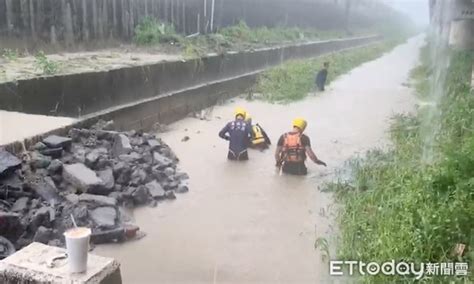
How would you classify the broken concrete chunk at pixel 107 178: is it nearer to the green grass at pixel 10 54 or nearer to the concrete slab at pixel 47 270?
the concrete slab at pixel 47 270

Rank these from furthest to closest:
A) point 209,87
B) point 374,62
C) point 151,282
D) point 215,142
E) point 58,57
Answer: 1. point 374,62
2. point 209,87
3. point 58,57
4. point 215,142
5. point 151,282

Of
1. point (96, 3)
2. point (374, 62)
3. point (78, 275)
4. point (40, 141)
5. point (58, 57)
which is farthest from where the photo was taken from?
point (374, 62)

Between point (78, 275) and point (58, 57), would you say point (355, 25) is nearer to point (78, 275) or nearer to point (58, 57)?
point (58, 57)

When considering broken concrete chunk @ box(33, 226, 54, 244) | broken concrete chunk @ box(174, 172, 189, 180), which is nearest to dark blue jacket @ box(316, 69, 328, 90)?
broken concrete chunk @ box(174, 172, 189, 180)

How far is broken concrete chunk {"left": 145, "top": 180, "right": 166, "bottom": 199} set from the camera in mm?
5965

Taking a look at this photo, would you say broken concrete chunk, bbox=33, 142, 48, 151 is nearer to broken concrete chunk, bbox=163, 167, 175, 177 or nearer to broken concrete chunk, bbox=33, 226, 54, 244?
broken concrete chunk, bbox=33, 226, 54, 244

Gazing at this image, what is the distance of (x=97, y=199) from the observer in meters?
5.25

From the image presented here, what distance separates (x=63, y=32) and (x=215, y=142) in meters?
4.72

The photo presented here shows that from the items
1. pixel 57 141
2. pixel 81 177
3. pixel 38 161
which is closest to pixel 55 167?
pixel 38 161

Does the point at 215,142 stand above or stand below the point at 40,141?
below

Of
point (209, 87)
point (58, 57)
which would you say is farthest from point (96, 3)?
point (209, 87)

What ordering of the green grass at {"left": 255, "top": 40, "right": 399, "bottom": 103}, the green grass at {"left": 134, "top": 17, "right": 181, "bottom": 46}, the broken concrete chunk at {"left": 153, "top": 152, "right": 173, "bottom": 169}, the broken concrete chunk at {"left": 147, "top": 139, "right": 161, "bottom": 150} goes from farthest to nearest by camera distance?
1. the green grass at {"left": 255, "top": 40, "right": 399, "bottom": 103}
2. the green grass at {"left": 134, "top": 17, "right": 181, "bottom": 46}
3. the broken concrete chunk at {"left": 147, "top": 139, "right": 161, "bottom": 150}
4. the broken concrete chunk at {"left": 153, "top": 152, "right": 173, "bottom": 169}

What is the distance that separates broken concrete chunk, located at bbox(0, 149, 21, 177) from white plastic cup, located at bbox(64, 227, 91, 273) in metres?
2.37

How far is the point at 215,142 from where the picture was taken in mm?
9039
